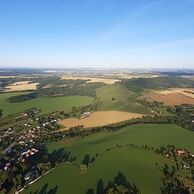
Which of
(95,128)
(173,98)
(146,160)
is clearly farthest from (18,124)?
(173,98)

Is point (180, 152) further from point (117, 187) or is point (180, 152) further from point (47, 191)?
point (47, 191)

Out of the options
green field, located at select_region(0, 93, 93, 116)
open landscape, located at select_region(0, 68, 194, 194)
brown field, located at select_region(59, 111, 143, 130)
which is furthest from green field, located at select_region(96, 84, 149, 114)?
green field, located at select_region(0, 93, 93, 116)

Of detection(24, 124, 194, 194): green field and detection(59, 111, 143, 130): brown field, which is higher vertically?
detection(24, 124, 194, 194): green field

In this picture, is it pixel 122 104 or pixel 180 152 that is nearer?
pixel 180 152

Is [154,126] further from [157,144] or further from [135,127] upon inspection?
[157,144]

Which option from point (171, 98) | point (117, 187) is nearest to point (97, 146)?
point (117, 187)

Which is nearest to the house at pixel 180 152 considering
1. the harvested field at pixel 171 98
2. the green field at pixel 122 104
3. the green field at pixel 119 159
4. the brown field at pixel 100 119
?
the green field at pixel 119 159

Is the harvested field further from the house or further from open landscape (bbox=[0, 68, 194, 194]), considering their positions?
the house
